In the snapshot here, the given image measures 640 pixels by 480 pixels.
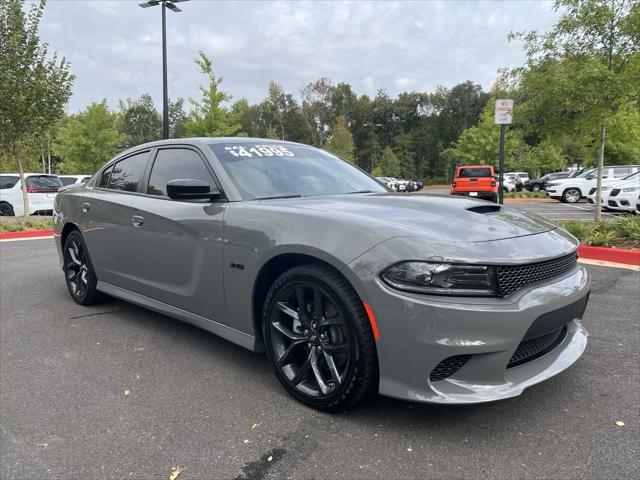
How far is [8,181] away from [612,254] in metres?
15.7

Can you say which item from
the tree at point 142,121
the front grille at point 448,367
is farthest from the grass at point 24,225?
the tree at point 142,121

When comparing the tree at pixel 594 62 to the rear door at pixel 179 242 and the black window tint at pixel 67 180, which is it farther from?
the black window tint at pixel 67 180

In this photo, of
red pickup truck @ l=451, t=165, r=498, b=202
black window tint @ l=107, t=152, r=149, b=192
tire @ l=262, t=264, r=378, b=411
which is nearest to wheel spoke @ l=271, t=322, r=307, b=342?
tire @ l=262, t=264, r=378, b=411

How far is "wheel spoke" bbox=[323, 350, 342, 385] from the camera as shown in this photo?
2.45 meters

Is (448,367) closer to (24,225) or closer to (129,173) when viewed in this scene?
(129,173)

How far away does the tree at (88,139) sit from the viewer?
1005 inches

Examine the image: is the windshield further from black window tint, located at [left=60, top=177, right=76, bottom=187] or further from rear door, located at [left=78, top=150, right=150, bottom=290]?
black window tint, located at [left=60, top=177, right=76, bottom=187]

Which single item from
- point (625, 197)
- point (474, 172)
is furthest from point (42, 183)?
point (625, 197)

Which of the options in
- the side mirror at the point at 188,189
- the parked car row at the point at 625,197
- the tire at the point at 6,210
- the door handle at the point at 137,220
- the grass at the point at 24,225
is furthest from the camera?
the tire at the point at 6,210

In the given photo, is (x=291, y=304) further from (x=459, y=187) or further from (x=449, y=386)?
(x=459, y=187)

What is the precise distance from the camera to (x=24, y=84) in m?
12.1

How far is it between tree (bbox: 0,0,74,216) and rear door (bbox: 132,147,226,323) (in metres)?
10.7

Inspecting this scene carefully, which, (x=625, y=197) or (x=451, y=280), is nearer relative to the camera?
(x=451, y=280)

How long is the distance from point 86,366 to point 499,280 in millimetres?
2790
